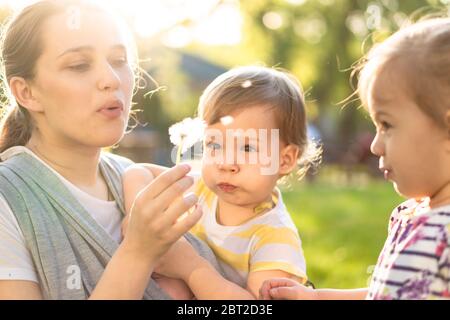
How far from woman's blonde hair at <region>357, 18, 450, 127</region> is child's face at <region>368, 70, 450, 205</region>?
0.02 metres

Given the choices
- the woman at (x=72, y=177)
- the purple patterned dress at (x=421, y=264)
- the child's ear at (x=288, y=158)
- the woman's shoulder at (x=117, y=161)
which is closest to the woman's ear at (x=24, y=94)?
the woman at (x=72, y=177)

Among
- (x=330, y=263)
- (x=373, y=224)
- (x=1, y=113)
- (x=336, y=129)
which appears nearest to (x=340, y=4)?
(x=336, y=129)

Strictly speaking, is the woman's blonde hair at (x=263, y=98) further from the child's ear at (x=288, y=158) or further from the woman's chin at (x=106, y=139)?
the woman's chin at (x=106, y=139)

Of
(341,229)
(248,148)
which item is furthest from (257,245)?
(341,229)

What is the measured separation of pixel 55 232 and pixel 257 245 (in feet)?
1.77

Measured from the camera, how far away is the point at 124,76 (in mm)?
1938

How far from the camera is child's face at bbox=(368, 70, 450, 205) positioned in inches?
61.7

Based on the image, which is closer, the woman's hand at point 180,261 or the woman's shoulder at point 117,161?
the woman's hand at point 180,261

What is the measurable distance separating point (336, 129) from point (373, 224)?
619 inches

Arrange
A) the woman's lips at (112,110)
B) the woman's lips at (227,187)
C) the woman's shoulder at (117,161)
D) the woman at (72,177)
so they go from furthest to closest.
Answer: the woman's shoulder at (117,161) < the woman's lips at (227,187) < the woman's lips at (112,110) < the woman at (72,177)

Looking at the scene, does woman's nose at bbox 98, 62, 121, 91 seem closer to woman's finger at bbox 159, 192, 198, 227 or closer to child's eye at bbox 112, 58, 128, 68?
child's eye at bbox 112, 58, 128, 68

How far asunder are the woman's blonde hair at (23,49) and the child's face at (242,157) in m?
0.49

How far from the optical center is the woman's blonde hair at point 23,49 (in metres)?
1.94

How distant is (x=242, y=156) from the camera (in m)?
1.96
